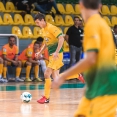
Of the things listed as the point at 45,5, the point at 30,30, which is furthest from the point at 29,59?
the point at 45,5

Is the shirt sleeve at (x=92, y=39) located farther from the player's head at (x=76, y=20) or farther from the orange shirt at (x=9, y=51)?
the orange shirt at (x=9, y=51)

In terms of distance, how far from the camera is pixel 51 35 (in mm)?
10602

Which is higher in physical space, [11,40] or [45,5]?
[45,5]

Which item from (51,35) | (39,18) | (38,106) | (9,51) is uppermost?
(39,18)

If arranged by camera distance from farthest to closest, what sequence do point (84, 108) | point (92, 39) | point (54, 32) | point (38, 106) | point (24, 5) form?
point (24, 5)
point (54, 32)
point (38, 106)
point (84, 108)
point (92, 39)

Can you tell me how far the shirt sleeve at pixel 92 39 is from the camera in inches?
159

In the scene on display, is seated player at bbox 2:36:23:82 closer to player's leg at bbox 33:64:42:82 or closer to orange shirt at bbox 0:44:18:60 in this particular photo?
orange shirt at bbox 0:44:18:60

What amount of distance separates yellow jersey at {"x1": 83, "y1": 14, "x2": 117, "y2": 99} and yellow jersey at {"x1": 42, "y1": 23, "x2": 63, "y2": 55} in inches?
244

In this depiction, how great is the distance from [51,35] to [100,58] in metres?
6.48

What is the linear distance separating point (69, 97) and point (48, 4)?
29.4 ft

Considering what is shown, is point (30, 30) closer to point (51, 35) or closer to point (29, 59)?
point (29, 59)

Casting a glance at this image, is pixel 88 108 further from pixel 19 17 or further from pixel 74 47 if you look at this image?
pixel 19 17

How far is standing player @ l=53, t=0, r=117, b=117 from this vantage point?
4.05m

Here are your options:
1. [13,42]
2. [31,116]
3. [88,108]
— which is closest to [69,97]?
[31,116]
